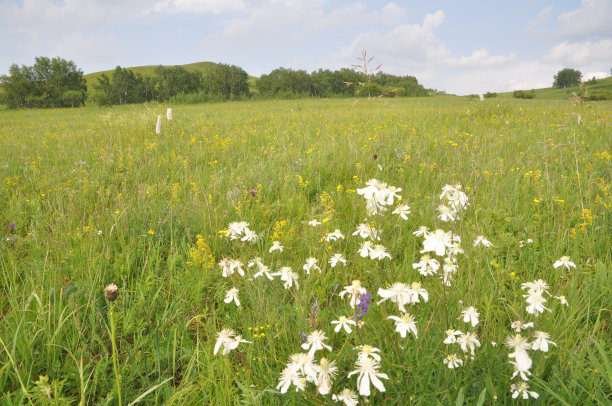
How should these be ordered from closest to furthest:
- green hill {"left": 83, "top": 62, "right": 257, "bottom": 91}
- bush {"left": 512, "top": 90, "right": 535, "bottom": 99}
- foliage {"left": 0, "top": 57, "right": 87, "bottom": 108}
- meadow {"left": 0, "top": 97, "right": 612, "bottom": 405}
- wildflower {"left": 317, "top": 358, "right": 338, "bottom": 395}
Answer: wildflower {"left": 317, "top": 358, "right": 338, "bottom": 395} → meadow {"left": 0, "top": 97, "right": 612, "bottom": 405} → bush {"left": 512, "top": 90, "right": 535, "bottom": 99} → foliage {"left": 0, "top": 57, "right": 87, "bottom": 108} → green hill {"left": 83, "top": 62, "right": 257, "bottom": 91}

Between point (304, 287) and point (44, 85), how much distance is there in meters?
66.7

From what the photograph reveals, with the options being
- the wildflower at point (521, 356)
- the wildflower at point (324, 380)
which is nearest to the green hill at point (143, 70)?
the wildflower at point (324, 380)

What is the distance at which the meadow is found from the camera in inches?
50.8

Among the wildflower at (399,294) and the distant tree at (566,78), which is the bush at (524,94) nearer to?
the distant tree at (566,78)

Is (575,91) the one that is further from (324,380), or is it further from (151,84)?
(151,84)

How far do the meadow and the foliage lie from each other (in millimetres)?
56503

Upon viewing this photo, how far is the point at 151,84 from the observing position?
50.9m

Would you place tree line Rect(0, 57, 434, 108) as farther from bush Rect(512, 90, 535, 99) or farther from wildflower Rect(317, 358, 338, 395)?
wildflower Rect(317, 358, 338, 395)

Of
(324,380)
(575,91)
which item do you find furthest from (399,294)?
(575,91)

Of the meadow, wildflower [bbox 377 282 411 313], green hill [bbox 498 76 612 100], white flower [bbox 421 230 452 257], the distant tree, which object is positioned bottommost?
the meadow

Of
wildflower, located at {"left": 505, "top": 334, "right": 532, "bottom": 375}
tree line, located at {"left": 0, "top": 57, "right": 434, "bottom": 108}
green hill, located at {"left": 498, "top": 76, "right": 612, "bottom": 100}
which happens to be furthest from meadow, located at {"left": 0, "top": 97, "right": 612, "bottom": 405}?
tree line, located at {"left": 0, "top": 57, "right": 434, "bottom": 108}

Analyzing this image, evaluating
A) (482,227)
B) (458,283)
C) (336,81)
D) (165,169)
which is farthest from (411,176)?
(336,81)

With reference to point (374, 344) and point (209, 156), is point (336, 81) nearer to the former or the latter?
point (209, 156)

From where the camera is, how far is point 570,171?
13.7ft
